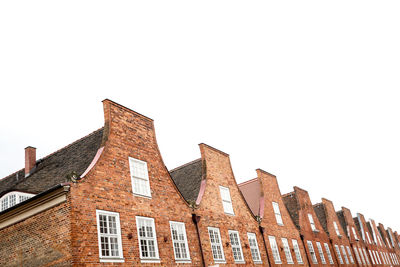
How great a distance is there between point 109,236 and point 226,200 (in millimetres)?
10853

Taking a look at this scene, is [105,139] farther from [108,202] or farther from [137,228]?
[137,228]

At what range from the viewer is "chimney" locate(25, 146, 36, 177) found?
764 inches

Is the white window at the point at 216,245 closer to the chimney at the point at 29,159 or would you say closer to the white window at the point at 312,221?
the chimney at the point at 29,159

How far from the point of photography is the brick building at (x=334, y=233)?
39.8 m

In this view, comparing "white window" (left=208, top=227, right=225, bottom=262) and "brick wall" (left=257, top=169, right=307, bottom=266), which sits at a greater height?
"brick wall" (left=257, top=169, right=307, bottom=266)

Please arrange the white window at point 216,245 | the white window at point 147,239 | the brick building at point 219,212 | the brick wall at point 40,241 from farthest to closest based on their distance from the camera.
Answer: the brick building at point 219,212
the white window at point 216,245
the white window at point 147,239
the brick wall at point 40,241

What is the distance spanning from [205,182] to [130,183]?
7.06 m

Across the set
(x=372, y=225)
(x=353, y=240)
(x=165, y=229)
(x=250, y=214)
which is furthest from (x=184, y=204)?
(x=372, y=225)

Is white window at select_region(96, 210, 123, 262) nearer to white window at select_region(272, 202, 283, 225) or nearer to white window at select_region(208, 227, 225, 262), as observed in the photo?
white window at select_region(208, 227, 225, 262)

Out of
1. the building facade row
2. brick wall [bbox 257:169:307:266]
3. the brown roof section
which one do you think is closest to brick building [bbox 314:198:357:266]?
brick wall [bbox 257:169:307:266]

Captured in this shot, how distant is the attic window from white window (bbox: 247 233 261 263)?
1394cm

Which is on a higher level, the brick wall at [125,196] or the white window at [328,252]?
the brick wall at [125,196]

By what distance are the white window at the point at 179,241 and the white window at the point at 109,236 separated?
3.65 m

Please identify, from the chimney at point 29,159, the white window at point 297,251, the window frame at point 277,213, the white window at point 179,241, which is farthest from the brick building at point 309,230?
the chimney at point 29,159
